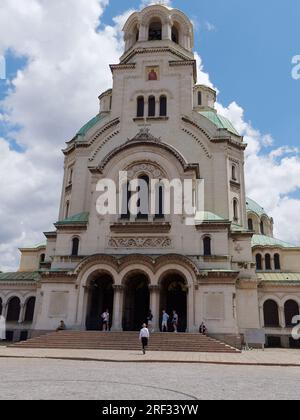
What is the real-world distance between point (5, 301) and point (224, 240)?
→ 22321mm

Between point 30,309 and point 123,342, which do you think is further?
point 30,309

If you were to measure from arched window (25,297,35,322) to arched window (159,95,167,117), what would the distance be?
2235 cm

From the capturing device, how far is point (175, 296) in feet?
107

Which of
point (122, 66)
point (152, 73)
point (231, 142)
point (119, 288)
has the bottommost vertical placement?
point (119, 288)

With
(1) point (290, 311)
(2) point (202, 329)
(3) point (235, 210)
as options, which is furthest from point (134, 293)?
(1) point (290, 311)

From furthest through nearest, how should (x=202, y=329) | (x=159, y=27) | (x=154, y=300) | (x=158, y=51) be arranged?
(x=159, y=27) → (x=158, y=51) → (x=154, y=300) → (x=202, y=329)

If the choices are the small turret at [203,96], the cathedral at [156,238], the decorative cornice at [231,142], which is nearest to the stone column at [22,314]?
the cathedral at [156,238]

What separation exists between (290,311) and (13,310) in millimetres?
25927

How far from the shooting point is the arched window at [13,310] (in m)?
38.1

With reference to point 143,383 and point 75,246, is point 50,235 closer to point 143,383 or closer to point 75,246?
point 75,246

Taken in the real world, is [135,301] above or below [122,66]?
below

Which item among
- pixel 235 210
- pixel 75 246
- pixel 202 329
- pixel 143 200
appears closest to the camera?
pixel 202 329

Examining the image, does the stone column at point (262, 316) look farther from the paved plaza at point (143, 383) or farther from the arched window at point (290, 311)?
the paved plaza at point (143, 383)

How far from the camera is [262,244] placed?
4062 centimetres
